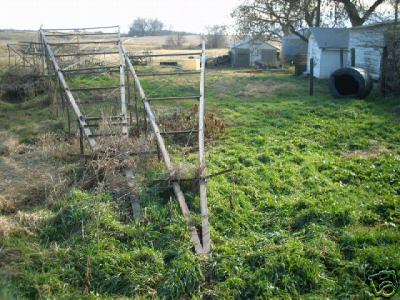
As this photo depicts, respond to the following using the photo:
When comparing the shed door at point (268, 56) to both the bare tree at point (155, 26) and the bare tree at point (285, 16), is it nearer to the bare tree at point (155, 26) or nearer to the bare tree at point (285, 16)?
the bare tree at point (285, 16)

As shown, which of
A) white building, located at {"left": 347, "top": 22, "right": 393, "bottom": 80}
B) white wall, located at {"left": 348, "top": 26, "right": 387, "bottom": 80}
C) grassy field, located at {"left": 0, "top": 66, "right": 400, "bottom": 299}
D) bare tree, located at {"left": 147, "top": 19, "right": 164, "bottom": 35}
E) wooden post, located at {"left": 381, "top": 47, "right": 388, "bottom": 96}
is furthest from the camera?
bare tree, located at {"left": 147, "top": 19, "right": 164, "bottom": 35}

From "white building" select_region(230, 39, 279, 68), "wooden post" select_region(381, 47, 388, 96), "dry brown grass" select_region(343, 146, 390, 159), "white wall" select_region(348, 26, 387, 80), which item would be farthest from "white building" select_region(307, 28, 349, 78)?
"dry brown grass" select_region(343, 146, 390, 159)

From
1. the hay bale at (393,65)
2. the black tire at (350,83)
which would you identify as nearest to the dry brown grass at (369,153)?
the black tire at (350,83)

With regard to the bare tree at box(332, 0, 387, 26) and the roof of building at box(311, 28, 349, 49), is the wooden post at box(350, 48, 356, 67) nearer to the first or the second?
the roof of building at box(311, 28, 349, 49)

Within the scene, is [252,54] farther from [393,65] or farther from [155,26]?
[155,26]

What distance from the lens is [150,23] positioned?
96438 millimetres

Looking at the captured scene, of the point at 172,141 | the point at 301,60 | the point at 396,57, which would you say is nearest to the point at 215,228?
the point at 172,141

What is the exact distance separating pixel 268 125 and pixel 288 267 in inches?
265

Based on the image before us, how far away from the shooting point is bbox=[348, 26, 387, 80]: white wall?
54.4 ft

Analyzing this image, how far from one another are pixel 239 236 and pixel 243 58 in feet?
88.0

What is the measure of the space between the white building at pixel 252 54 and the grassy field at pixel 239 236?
22.3m

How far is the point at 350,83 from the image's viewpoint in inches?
616

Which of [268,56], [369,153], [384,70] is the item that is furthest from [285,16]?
[369,153]

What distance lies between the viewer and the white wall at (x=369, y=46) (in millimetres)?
16594
